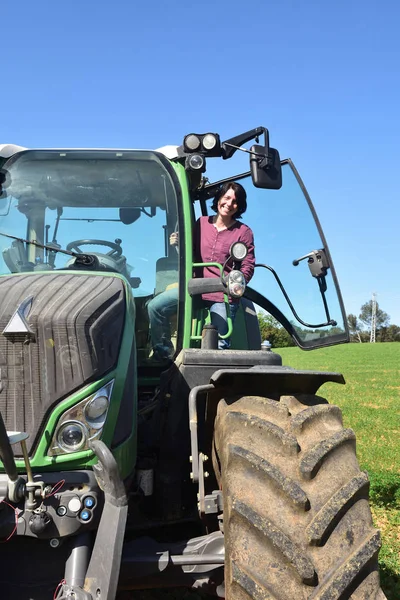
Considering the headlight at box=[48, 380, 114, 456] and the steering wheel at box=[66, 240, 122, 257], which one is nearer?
the headlight at box=[48, 380, 114, 456]

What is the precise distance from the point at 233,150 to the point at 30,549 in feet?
8.76

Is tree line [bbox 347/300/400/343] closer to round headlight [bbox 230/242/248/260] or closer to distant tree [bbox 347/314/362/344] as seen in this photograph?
distant tree [bbox 347/314/362/344]

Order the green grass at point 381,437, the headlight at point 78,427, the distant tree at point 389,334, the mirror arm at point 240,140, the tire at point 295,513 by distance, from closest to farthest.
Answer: the tire at point 295,513 → the headlight at point 78,427 → the mirror arm at point 240,140 → the green grass at point 381,437 → the distant tree at point 389,334

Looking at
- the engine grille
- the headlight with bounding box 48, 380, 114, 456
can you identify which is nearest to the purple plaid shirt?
the engine grille

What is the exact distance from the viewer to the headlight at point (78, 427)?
114 inches

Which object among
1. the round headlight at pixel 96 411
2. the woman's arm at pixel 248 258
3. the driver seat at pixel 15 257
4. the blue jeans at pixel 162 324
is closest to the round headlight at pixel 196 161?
the woman's arm at pixel 248 258

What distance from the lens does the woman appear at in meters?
4.20

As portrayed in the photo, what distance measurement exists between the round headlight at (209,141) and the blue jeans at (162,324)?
1.01 m

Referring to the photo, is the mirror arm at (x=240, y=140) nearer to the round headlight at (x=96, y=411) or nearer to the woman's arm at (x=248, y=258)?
the woman's arm at (x=248, y=258)

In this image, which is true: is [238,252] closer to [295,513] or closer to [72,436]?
[72,436]

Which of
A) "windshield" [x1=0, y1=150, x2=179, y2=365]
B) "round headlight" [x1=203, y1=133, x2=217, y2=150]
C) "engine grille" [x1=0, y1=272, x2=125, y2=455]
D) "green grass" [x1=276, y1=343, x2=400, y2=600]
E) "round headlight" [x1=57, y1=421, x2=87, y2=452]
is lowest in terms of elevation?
"green grass" [x1=276, y1=343, x2=400, y2=600]

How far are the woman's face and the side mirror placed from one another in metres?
0.57

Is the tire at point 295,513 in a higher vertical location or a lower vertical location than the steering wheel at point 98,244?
lower

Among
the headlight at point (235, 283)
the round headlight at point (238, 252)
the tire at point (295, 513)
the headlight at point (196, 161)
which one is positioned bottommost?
the tire at point (295, 513)
